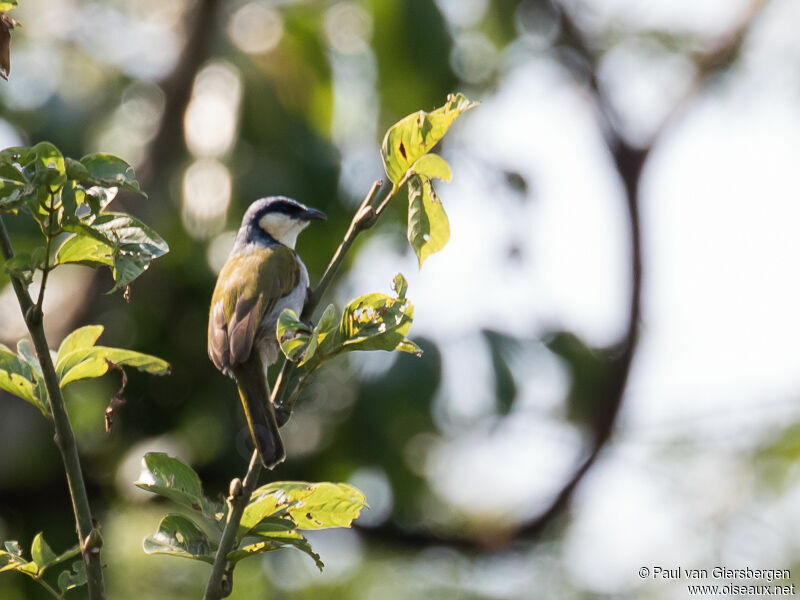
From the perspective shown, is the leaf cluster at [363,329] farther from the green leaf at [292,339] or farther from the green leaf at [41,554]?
the green leaf at [41,554]

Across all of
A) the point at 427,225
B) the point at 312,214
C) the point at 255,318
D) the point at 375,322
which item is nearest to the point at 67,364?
the point at 375,322

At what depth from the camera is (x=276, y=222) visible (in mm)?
4203

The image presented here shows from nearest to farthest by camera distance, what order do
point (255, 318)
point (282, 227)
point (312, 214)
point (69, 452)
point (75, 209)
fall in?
point (69, 452) < point (75, 209) < point (255, 318) < point (312, 214) < point (282, 227)

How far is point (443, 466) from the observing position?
30.0 ft

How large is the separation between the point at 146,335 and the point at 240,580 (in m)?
2.18

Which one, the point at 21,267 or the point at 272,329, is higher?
the point at 21,267

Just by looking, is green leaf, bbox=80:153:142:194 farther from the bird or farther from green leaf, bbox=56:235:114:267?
the bird

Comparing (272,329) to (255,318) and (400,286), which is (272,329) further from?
(400,286)

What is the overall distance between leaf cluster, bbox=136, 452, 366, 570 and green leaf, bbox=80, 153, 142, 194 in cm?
42

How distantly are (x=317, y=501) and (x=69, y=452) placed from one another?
0.39 metres

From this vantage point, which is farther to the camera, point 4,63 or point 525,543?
point 525,543

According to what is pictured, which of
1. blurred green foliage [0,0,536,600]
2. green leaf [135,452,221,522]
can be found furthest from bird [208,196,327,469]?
blurred green foliage [0,0,536,600]

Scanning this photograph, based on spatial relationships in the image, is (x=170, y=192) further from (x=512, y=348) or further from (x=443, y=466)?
(x=443, y=466)

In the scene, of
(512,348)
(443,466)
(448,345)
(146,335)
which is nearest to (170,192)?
(146,335)
